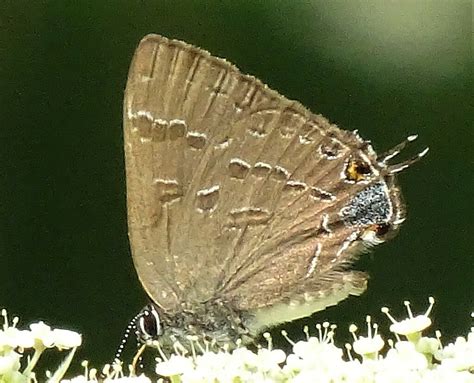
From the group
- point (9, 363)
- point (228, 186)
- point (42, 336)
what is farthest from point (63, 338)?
point (228, 186)

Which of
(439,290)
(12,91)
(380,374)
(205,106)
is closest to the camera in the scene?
(380,374)

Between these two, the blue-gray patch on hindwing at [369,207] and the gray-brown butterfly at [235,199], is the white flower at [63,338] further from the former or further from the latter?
the blue-gray patch on hindwing at [369,207]

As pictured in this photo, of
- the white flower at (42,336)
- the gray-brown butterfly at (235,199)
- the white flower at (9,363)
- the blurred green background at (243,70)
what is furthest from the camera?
the blurred green background at (243,70)

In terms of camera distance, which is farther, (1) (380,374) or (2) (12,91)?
(2) (12,91)

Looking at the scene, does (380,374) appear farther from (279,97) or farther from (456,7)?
(456,7)

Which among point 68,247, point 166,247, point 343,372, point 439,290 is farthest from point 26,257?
point 343,372

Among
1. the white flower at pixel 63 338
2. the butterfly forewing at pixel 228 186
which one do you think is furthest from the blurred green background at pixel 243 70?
the white flower at pixel 63 338

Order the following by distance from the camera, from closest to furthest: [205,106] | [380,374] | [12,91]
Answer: [380,374]
[205,106]
[12,91]
